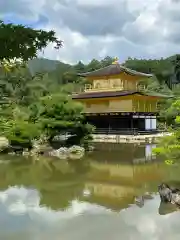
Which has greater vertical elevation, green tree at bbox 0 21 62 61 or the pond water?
green tree at bbox 0 21 62 61

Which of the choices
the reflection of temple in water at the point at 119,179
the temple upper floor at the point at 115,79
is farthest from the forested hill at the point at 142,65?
the reflection of temple in water at the point at 119,179

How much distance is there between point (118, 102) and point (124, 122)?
1659mm

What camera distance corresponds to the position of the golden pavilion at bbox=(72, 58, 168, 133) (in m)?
27.8

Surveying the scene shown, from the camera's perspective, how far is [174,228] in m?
6.83

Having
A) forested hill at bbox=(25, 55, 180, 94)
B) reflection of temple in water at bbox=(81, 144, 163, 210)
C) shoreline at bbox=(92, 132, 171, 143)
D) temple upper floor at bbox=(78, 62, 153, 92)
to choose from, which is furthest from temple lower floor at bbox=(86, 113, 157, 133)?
forested hill at bbox=(25, 55, 180, 94)

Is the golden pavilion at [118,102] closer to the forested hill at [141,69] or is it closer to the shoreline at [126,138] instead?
the shoreline at [126,138]

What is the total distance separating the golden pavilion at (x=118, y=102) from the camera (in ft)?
91.0

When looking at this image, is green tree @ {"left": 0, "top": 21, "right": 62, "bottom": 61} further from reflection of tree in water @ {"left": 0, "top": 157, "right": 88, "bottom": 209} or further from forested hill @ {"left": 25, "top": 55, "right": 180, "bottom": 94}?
forested hill @ {"left": 25, "top": 55, "right": 180, "bottom": 94}

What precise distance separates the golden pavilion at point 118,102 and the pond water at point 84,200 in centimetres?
1111

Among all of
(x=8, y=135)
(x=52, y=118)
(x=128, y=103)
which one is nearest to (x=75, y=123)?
(x=52, y=118)

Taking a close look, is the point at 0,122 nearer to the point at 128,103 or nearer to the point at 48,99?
the point at 48,99

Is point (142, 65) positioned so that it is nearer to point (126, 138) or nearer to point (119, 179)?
point (126, 138)

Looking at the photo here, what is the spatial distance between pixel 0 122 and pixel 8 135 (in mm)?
2149

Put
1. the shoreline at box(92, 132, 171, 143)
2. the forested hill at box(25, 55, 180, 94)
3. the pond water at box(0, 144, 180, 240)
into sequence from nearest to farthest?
the pond water at box(0, 144, 180, 240) < the shoreline at box(92, 132, 171, 143) < the forested hill at box(25, 55, 180, 94)
